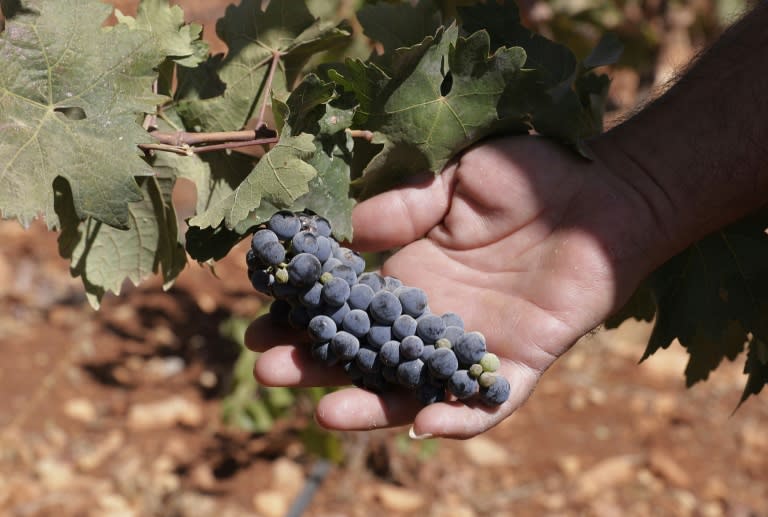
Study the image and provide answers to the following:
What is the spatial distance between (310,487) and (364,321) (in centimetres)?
187

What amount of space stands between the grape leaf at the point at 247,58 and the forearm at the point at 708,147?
2.31 feet

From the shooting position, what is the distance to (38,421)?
3.36 m

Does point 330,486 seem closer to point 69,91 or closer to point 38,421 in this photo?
point 38,421

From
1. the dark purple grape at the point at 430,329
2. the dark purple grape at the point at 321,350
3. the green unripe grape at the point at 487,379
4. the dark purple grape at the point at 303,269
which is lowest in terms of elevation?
the dark purple grape at the point at 321,350

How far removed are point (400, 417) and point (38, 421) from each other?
2.39 m

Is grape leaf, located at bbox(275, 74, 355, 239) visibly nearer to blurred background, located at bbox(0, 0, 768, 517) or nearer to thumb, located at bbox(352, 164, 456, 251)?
thumb, located at bbox(352, 164, 456, 251)

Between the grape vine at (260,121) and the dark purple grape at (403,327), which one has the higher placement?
the grape vine at (260,121)

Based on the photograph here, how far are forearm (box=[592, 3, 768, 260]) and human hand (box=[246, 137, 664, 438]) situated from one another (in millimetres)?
47

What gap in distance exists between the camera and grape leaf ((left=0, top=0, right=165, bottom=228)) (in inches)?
52.9

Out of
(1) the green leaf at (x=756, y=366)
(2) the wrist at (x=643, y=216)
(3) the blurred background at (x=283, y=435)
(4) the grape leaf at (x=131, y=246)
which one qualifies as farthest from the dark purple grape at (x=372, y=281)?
(3) the blurred background at (x=283, y=435)

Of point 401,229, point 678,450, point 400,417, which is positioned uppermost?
point 401,229

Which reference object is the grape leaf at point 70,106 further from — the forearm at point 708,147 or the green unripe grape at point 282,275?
the forearm at point 708,147

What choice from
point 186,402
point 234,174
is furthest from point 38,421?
point 234,174

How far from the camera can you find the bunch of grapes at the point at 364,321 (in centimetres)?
143
